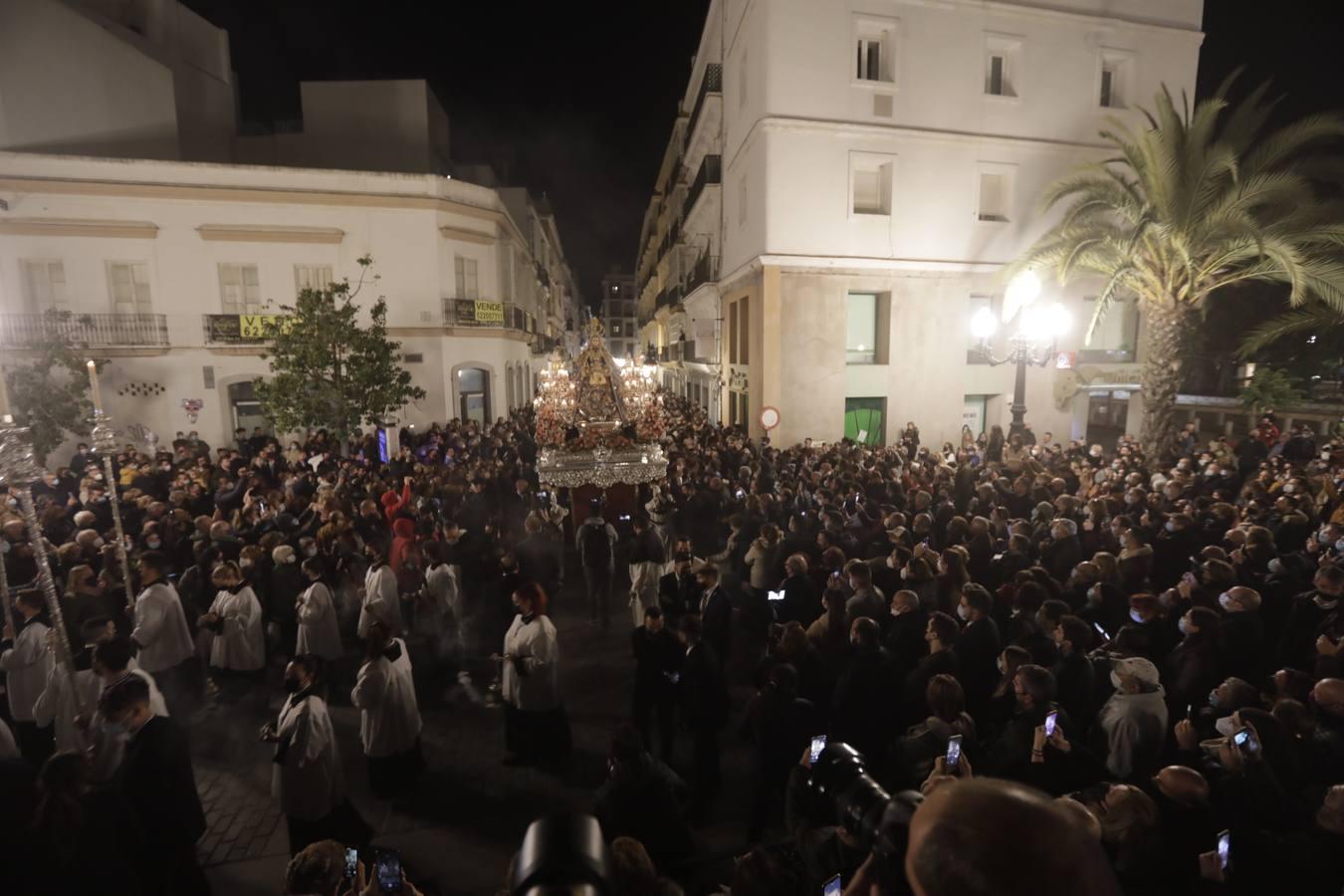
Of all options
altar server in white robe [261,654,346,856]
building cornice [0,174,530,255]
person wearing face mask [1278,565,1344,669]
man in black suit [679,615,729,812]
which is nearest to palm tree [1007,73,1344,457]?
person wearing face mask [1278,565,1344,669]

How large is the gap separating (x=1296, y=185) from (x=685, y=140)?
78.5 feet

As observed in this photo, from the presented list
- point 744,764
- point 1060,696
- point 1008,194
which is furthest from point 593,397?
point 1008,194

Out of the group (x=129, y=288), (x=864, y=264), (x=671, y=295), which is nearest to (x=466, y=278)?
(x=129, y=288)

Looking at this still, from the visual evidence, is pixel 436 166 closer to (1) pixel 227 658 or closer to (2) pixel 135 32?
(2) pixel 135 32

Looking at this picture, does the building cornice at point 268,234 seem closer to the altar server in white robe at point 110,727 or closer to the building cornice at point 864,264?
the building cornice at point 864,264

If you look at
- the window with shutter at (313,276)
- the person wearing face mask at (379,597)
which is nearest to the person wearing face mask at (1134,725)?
the person wearing face mask at (379,597)

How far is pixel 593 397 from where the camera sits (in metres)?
14.4

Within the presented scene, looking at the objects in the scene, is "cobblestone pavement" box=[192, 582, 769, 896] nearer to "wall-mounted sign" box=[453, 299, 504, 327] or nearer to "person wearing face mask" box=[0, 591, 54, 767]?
"person wearing face mask" box=[0, 591, 54, 767]

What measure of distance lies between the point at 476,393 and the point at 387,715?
2035 centimetres

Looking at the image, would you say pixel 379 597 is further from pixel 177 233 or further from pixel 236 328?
pixel 177 233

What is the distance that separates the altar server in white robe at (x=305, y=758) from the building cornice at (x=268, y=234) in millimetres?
19939

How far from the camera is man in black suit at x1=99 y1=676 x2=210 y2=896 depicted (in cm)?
395

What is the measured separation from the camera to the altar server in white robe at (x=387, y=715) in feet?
16.9

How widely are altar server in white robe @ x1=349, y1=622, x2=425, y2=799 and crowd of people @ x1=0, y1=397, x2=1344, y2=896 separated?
0.03 metres
